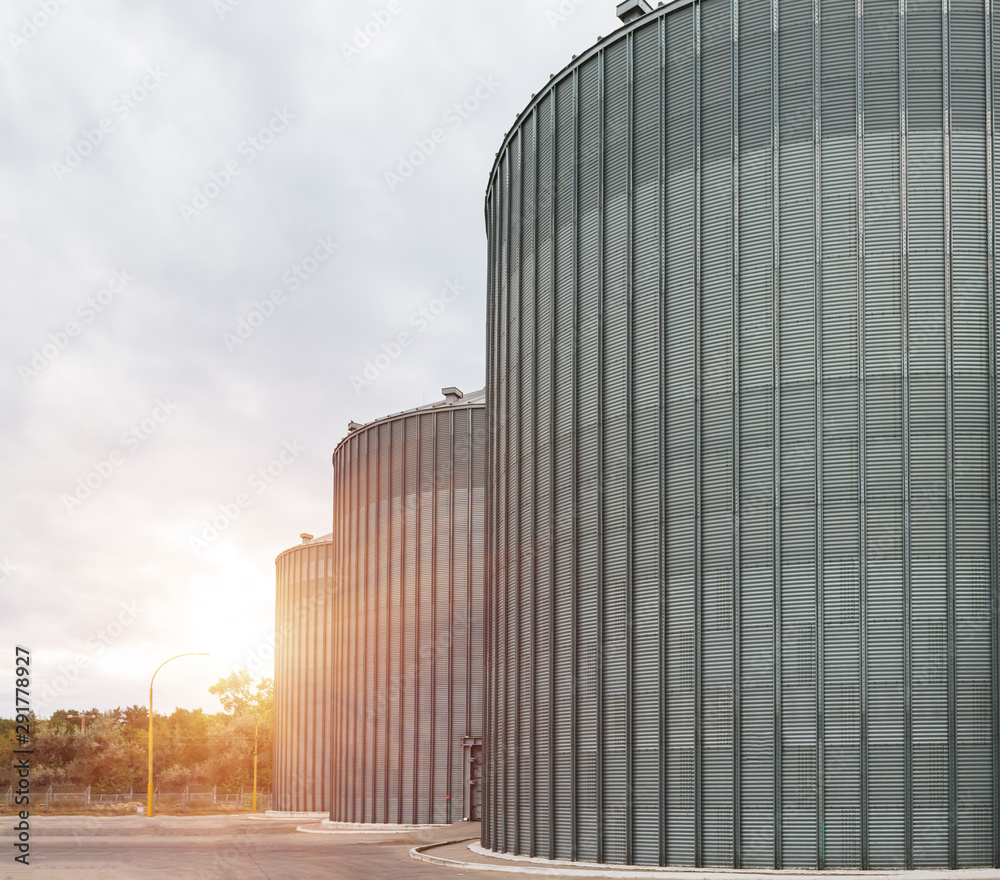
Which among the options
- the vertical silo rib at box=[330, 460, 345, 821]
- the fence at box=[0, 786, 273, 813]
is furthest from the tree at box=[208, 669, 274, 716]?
the vertical silo rib at box=[330, 460, 345, 821]

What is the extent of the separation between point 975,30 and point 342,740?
43.1 metres

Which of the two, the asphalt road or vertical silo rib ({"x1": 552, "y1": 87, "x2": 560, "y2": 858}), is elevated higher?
vertical silo rib ({"x1": 552, "y1": 87, "x2": 560, "y2": 858})

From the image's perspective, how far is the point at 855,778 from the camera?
2222 cm

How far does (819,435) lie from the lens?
78.4 ft

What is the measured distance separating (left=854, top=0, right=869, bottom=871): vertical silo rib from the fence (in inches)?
2570

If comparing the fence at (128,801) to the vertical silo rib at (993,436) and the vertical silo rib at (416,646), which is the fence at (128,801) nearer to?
the vertical silo rib at (416,646)

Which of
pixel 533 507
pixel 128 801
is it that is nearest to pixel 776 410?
pixel 533 507

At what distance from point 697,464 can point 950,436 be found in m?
5.49

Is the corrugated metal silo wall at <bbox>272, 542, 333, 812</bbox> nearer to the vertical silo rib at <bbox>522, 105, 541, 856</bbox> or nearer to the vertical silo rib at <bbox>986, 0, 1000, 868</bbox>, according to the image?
the vertical silo rib at <bbox>522, 105, 541, 856</bbox>

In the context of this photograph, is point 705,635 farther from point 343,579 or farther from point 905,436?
point 343,579

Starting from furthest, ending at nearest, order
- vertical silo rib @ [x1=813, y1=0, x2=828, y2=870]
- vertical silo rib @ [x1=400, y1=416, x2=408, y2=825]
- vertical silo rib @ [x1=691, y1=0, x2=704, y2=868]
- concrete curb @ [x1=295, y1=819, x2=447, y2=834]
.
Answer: vertical silo rib @ [x1=400, y1=416, x2=408, y2=825]
concrete curb @ [x1=295, y1=819, x2=447, y2=834]
vertical silo rib @ [x1=691, y1=0, x2=704, y2=868]
vertical silo rib @ [x1=813, y1=0, x2=828, y2=870]

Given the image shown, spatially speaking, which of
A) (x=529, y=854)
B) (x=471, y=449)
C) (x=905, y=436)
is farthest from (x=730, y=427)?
(x=471, y=449)

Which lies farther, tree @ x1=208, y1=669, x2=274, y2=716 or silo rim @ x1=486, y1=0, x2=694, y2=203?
tree @ x1=208, y1=669, x2=274, y2=716

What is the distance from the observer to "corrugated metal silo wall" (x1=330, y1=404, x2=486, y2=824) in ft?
159
